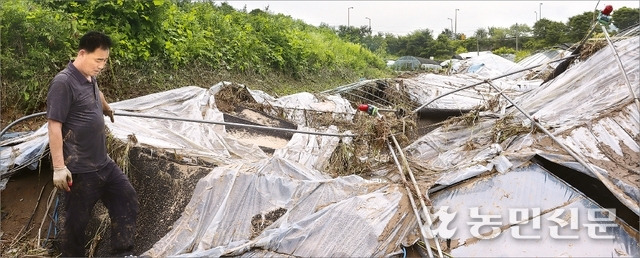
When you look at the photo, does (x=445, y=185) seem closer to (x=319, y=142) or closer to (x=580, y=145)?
(x=580, y=145)

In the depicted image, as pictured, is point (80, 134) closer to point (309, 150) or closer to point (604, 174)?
point (309, 150)

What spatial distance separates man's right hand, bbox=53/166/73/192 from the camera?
8.64ft

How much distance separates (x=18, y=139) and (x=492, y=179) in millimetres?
3232

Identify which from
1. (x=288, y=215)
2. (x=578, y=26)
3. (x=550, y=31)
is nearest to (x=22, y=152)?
(x=288, y=215)

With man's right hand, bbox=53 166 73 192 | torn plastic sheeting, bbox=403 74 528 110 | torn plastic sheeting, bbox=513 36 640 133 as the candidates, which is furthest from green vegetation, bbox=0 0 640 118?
man's right hand, bbox=53 166 73 192

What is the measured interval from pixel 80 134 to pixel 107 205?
503 mm

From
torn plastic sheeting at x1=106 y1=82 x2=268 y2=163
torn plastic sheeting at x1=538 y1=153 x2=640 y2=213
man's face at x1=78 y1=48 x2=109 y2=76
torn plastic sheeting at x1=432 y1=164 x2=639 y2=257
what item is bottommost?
torn plastic sheeting at x1=432 y1=164 x2=639 y2=257

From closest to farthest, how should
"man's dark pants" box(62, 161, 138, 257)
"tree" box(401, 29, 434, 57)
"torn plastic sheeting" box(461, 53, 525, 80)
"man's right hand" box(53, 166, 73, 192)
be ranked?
1. "man's right hand" box(53, 166, 73, 192)
2. "man's dark pants" box(62, 161, 138, 257)
3. "torn plastic sheeting" box(461, 53, 525, 80)
4. "tree" box(401, 29, 434, 57)

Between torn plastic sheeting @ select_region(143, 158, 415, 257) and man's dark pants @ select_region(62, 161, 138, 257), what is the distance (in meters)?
0.20

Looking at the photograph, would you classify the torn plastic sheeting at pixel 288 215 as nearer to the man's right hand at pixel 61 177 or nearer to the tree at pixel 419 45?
the man's right hand at pixel 61 177

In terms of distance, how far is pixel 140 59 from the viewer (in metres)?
6.27

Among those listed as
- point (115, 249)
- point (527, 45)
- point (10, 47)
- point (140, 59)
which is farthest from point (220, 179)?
point (527, 45)

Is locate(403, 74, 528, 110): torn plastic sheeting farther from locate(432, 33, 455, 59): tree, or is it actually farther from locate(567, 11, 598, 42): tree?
locate(432, 33, 455, 59): tree

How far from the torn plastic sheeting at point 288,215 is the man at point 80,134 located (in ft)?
1.45
